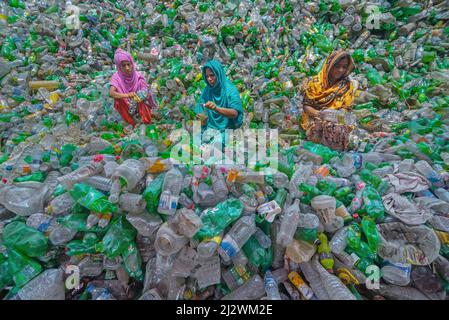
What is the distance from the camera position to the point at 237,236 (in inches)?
59.0

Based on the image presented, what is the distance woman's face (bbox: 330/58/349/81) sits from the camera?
2859 millimetres

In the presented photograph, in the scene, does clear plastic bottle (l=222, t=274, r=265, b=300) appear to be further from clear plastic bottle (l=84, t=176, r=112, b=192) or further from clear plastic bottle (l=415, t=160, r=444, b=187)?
clear plastic bottle (l=415, t=160, r=444, b=187)

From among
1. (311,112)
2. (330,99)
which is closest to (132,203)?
(311,112)

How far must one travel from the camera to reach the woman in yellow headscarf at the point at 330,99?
2.82 metres

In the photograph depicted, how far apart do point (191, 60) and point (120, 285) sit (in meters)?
4.24

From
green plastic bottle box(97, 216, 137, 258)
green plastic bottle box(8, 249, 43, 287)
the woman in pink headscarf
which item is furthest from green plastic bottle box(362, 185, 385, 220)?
the woman in pink headscarf

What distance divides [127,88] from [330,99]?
2.60 meters

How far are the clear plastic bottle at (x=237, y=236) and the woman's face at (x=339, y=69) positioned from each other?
2.24 meters

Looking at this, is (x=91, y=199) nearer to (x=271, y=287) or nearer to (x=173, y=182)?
(x=173, y=182)

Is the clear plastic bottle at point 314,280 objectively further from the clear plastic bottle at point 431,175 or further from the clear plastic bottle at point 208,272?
the clear plastic bottle at point 431,175

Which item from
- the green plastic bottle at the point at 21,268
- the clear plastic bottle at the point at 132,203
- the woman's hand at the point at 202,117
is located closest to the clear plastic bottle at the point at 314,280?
the clear plastic bottle at the point at 132,203

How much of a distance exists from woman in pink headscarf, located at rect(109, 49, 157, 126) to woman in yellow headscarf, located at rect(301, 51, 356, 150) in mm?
2159

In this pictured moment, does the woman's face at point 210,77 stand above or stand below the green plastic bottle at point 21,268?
above
